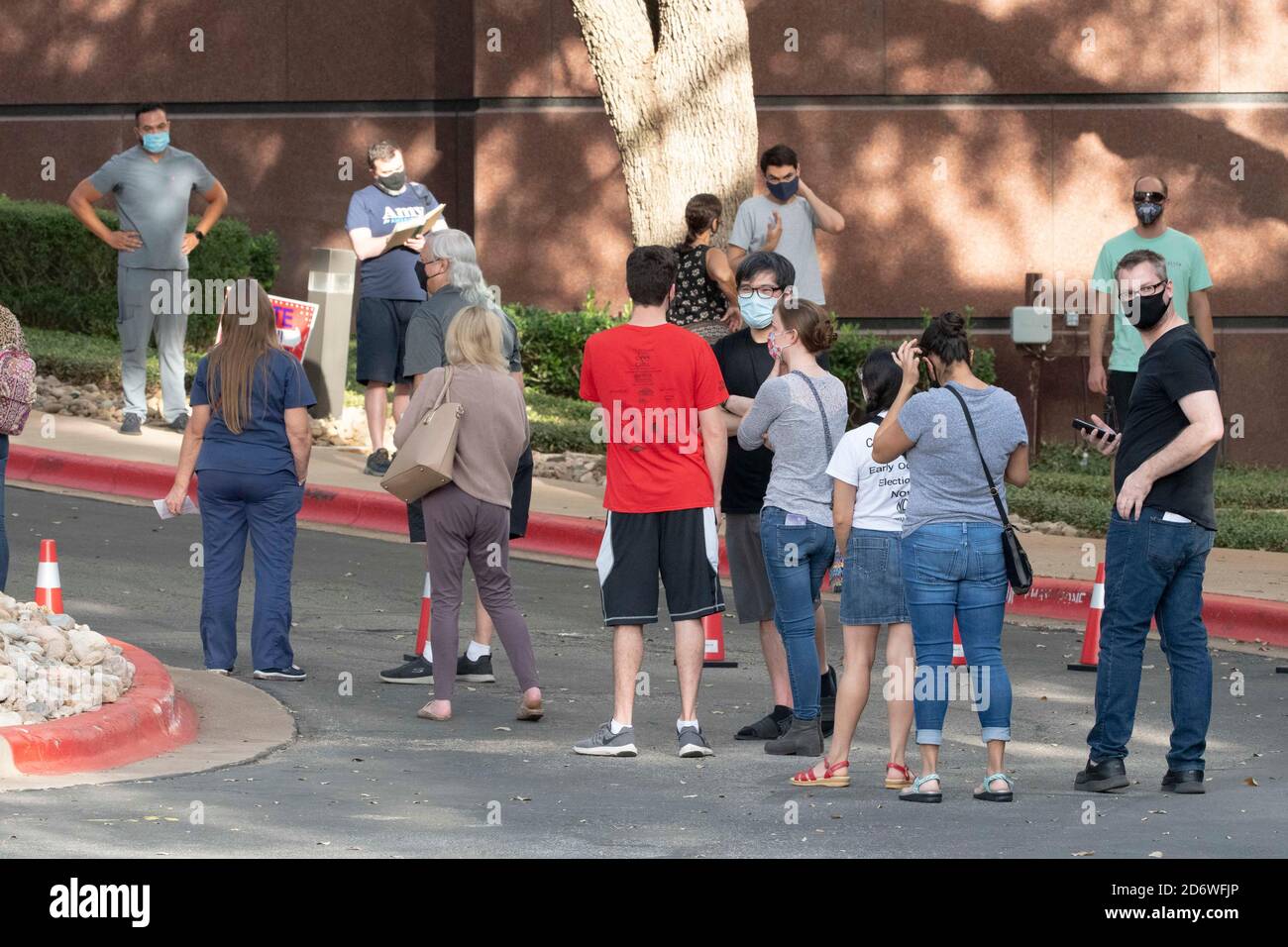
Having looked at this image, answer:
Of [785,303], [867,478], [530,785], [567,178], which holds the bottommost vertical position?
[530,785]

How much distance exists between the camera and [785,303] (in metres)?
8.34

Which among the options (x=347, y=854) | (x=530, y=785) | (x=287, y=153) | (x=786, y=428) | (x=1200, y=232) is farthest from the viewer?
(x=287, y=153)

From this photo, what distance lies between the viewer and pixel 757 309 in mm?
8750

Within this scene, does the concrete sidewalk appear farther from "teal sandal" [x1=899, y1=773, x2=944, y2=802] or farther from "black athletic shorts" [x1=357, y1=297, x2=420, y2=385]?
"teal sandal" [x1=899, y1=773, x2=944, y2=802]

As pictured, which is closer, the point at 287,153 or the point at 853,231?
the point at 853,231

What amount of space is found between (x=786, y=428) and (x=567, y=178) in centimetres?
1117

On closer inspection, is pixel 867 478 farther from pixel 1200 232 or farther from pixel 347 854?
pixel 1200 232

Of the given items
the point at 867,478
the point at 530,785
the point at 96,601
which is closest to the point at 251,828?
the point at 530,785

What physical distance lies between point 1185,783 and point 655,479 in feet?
7.50

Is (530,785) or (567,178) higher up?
(567,178)

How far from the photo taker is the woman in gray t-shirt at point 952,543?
7.38 metres

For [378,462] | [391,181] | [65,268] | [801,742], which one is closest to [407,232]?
[391,181]

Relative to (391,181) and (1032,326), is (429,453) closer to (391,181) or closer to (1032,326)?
(391,181)

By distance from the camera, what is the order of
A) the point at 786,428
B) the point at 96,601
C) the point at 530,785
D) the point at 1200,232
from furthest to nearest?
1. the point at 1200,232
2. the point at 96,601
3. the point at 786,428
4. the point at 530,785
